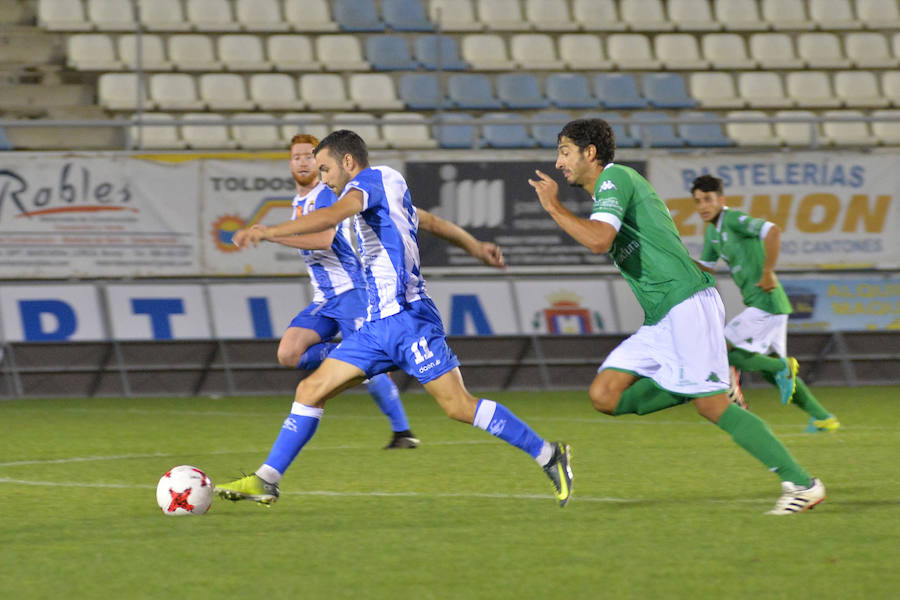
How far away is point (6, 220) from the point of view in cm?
1483

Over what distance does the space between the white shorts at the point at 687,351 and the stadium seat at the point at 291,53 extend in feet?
45.2

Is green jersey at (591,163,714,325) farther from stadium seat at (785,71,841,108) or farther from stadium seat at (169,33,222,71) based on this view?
stadium seat at (785,71,841,108)

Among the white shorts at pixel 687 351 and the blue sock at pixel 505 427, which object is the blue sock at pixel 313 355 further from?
the white shorts at pixel 687 351

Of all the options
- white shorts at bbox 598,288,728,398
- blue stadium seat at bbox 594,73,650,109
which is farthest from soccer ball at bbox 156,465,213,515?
blue stadium seat at bbox 594,73,650,109

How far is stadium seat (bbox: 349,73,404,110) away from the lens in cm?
1923

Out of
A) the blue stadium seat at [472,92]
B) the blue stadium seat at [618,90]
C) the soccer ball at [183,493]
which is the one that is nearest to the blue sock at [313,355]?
the soccer ball at [183,493]

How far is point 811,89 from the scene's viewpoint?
20.9m

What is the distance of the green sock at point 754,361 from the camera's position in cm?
1071

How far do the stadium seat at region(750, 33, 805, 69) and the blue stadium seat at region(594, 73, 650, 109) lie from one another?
96.9 inches

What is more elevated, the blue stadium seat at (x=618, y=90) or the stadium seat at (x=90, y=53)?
the stadium seat at (x=90, y=53)

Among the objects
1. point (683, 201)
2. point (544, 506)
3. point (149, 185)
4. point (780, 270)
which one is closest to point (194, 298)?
point (149, 185)

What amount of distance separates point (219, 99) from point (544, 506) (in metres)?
13.2

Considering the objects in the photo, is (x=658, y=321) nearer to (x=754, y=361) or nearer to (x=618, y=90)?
(x=754, y=361)

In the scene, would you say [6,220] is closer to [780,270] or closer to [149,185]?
[149,185]
